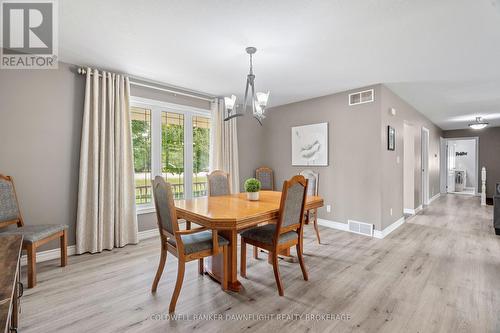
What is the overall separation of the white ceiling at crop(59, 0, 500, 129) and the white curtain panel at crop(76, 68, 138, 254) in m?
0.33

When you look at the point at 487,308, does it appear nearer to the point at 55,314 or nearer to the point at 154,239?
the point at 55,314

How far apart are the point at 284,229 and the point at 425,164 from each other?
19.6 ft

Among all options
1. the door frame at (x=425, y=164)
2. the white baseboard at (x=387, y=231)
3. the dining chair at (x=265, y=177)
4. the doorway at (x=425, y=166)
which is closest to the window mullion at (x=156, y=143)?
the dining chair at (x=265, y=177)

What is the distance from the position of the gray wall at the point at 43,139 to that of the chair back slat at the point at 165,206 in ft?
5.40

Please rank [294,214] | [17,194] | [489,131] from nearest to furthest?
[294,214] < [17,194] < [489,131]

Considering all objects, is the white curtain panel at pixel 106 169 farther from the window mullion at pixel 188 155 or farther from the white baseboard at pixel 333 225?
the white baseboard at pixel 333 225

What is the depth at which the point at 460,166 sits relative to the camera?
9938 mm

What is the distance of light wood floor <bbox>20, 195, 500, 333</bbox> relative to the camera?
1774 mm

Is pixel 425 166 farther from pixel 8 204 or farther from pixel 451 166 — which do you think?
pixel 8 204

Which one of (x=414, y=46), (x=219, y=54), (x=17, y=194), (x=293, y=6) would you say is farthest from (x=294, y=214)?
(x=17, y=194)

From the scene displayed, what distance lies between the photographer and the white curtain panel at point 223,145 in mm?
4527

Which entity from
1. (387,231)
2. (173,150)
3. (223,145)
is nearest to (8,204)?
(173,150)

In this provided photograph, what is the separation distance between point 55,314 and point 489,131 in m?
11.4

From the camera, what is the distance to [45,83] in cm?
291
